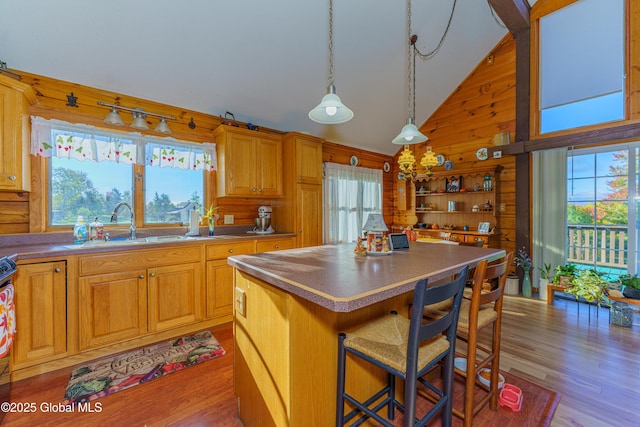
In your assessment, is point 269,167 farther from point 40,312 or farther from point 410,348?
point 410,348

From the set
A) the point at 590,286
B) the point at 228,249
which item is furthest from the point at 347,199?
the point at 590,286

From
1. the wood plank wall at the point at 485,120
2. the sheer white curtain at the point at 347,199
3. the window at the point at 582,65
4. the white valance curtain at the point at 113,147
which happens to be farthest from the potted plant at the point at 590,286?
the white valance curtain at the point at 113,147

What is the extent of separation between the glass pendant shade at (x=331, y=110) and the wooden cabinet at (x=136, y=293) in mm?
1810

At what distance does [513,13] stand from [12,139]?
568cm

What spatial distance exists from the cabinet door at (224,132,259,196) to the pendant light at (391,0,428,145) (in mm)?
1741

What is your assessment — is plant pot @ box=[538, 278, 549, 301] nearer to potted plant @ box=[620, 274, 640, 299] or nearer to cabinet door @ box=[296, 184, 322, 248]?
potted plant @ box=[620, 274, 640, 299]

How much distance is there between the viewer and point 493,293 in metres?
1.47

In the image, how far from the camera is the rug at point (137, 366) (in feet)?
6.06

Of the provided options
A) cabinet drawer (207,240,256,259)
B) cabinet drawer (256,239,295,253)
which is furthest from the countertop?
cabinet drawer (256,239,295,253)

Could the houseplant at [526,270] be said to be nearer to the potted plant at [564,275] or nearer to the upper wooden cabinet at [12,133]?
the potted plant at [564,275]

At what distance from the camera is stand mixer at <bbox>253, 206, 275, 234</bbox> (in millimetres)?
3576

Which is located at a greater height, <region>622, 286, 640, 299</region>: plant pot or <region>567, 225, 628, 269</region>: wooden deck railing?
<region>567, 225, 628, 269</region>: wooden deck railing

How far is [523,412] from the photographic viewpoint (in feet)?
5.39

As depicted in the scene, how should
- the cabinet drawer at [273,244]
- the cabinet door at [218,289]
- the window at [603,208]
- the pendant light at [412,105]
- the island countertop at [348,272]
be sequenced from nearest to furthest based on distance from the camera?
the island countertop at [348,272], the pendant light at [412,105], the cabinet door at [218,289], the cabinet drawer at [273,244], the window at [603,208]
